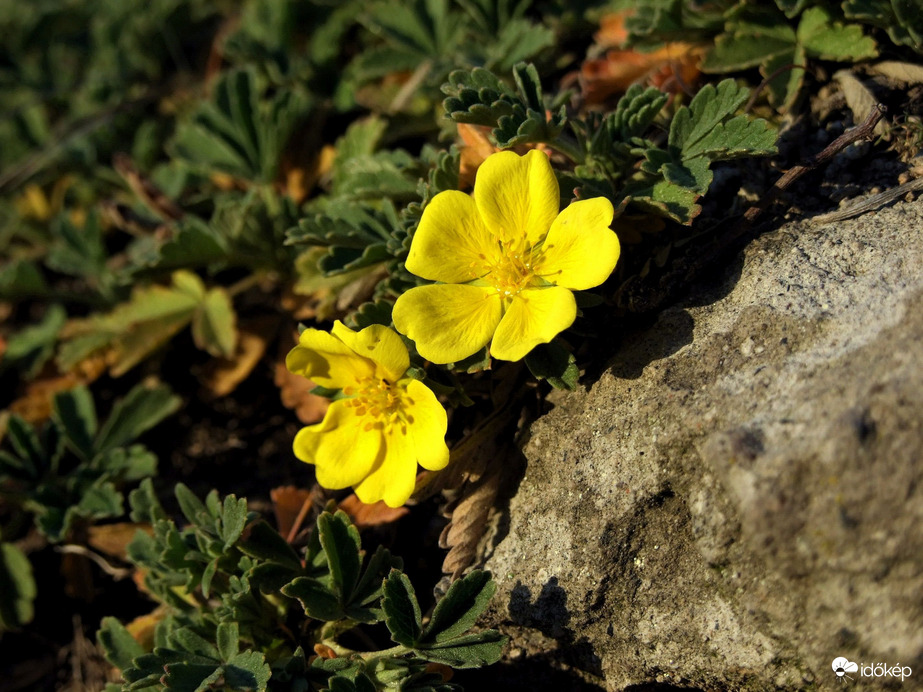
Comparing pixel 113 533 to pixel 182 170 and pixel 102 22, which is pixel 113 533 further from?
pixel 102 22

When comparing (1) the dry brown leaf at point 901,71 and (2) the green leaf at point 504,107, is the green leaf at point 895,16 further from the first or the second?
(2) the green leaf at point 504,107

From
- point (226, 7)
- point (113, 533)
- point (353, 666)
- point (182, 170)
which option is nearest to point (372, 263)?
point (353, 666)

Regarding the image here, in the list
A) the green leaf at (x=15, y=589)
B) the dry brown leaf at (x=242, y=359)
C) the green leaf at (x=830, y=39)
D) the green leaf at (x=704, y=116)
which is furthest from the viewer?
the dry brown leaf at (x=242, y=359)

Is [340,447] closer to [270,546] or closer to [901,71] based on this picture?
[270,546]

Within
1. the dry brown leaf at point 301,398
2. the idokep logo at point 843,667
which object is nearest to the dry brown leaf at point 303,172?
the dry brown leaf at point 301,398

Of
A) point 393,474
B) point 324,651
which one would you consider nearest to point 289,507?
point 324,651

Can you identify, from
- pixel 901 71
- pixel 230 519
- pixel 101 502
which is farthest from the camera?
pixel 101 502
